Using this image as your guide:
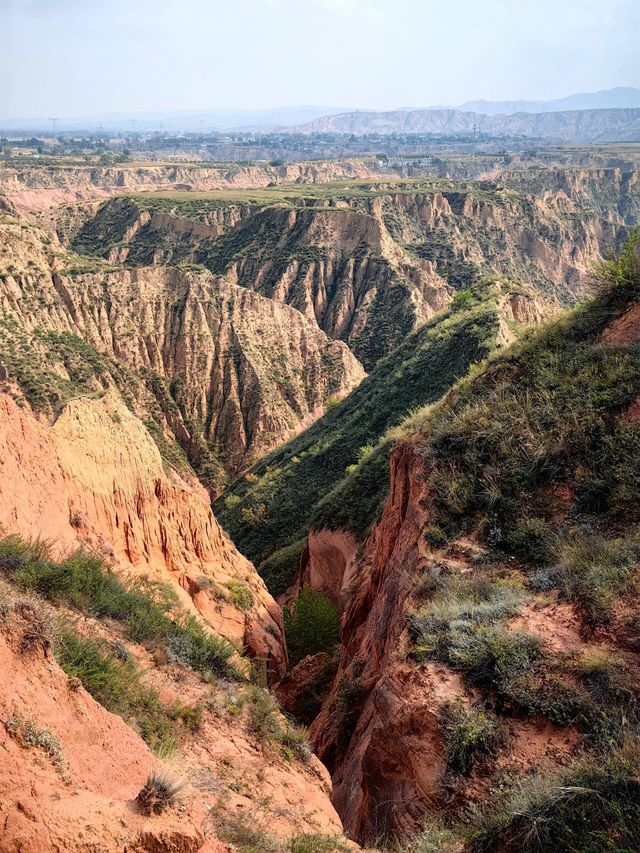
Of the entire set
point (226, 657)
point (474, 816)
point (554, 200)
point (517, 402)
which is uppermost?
point (554, 200)

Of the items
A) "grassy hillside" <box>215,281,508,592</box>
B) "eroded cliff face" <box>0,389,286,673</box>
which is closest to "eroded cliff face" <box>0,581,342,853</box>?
"eroded cliff face" <box>0,389,286,673</box>

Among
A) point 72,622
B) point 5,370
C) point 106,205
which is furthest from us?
point 106,205

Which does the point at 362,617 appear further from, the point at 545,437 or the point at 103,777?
the point at 103,777

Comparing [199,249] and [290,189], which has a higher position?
[290,189]

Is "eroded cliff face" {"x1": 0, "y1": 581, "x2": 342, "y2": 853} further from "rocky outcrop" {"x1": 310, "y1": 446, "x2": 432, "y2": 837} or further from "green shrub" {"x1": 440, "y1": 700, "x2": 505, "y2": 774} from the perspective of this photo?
"green shrub" {"x1": 440, "y1": 700, "x2": 505, "y2": 774}

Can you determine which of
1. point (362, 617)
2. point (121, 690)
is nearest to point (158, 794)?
point (121, 690)

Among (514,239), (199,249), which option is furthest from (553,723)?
(514,239)

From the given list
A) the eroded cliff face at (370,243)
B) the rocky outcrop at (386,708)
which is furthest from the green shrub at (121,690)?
the eroded cliff face at (370,243)

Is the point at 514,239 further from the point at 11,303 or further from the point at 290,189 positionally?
the point at 11,303
